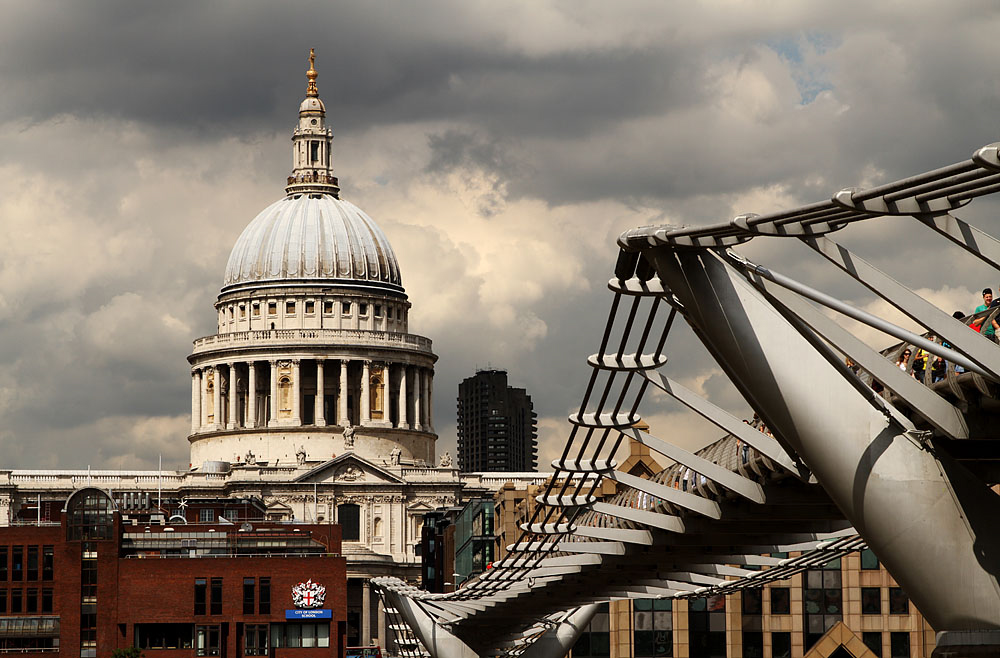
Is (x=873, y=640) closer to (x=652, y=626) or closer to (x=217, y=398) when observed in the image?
(x=652, y=626)

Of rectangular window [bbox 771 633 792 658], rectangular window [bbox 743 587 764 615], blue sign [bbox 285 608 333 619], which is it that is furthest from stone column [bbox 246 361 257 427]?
rectangular window [bbox 771 633 792 658]

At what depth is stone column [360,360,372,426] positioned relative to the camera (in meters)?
192

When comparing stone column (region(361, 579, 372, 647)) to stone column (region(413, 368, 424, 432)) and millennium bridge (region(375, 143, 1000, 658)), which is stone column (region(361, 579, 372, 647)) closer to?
stone column (region(413, 368, 424, 432))

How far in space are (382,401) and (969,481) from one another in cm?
16990

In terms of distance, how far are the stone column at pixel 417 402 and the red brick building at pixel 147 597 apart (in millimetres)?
84868

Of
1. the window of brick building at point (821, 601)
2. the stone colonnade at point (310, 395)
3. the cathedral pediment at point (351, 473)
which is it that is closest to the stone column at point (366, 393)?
the stone colonnade at point (310, 395)

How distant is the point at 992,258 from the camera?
1994 centimetres

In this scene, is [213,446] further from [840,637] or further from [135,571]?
[840,637]

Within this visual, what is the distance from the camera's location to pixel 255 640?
105938 mm

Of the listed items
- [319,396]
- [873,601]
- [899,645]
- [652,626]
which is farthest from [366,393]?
[899,645]

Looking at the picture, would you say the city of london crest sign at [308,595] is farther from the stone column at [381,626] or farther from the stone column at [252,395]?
the stone column at [252,395]

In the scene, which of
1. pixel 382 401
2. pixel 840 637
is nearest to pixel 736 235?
pixel 840 637

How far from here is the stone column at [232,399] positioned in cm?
19238

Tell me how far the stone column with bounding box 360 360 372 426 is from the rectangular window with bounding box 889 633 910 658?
11833cm
